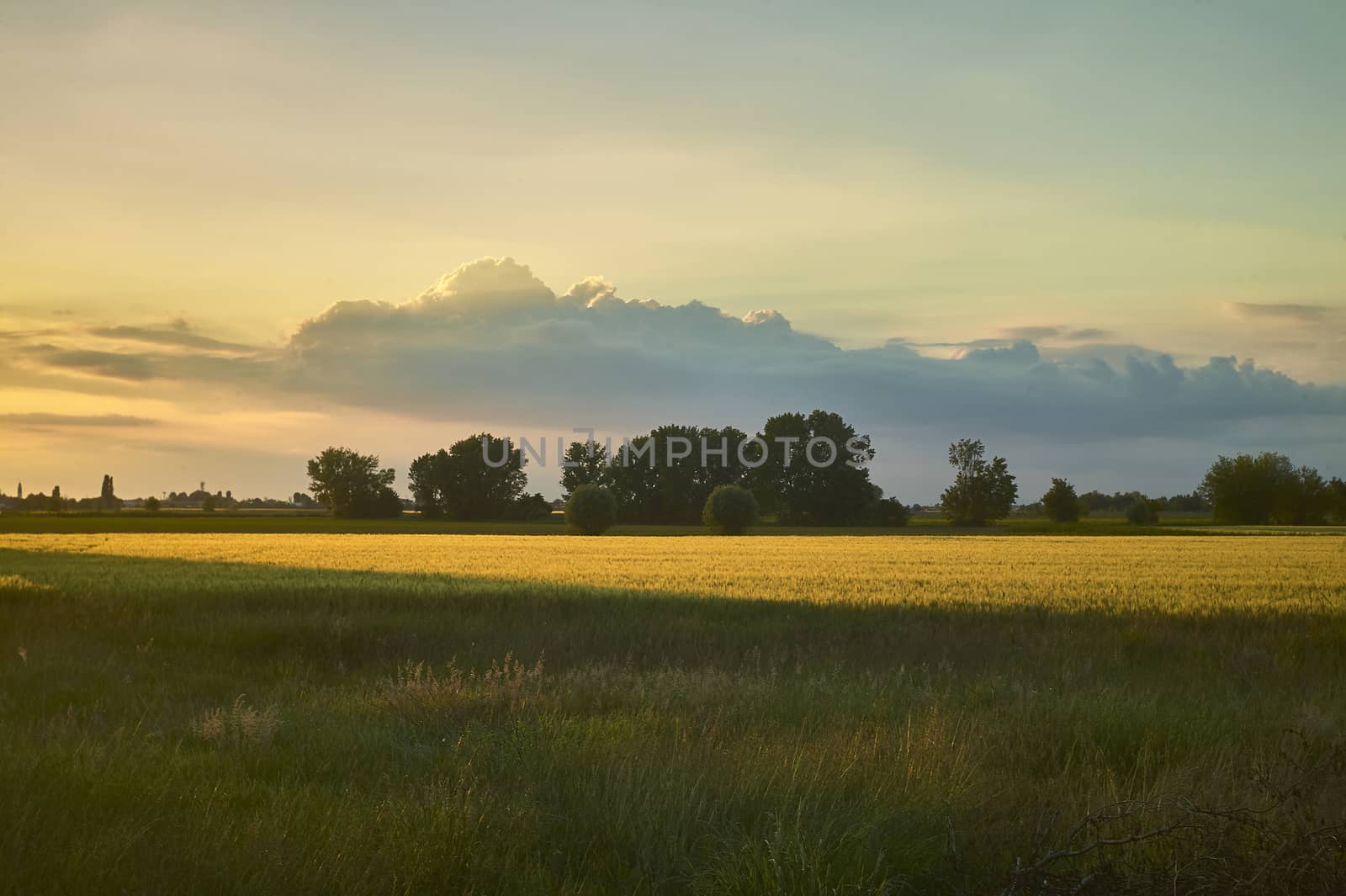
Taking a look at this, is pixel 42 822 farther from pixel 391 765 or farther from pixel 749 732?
pixel 749 732

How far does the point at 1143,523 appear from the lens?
100938 millimetres

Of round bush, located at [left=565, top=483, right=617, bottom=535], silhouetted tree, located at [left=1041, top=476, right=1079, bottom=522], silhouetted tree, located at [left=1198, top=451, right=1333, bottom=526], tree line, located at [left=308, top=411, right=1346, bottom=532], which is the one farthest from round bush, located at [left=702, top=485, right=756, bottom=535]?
silhouetted tree, located at [left=1198, top=451, right=1333, bottom=526]

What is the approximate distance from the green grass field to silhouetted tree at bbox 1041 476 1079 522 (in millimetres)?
94609

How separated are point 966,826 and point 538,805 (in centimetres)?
270

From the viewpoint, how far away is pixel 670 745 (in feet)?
24.1

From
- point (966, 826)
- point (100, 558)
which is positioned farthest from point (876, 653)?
point (100, 558)

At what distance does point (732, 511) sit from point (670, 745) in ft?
242

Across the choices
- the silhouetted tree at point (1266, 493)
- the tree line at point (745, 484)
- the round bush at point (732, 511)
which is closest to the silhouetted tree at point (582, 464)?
the tree line at point (745, 484)

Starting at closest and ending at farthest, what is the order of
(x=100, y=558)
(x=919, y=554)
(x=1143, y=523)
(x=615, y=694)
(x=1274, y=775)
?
(x=1274, y=775), (x=615, y=694), (x=100, y=558), (x=919, y=554), (x=1143, y=523)

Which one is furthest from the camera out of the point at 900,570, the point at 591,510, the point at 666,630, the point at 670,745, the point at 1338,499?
the point at 1338,499

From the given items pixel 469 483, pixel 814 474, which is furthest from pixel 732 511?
pixel 469 483

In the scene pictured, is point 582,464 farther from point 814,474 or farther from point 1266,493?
point 1266,493

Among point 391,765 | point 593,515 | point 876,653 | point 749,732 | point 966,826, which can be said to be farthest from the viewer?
point 593,515

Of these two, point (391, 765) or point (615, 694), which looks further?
point (615, 694)
